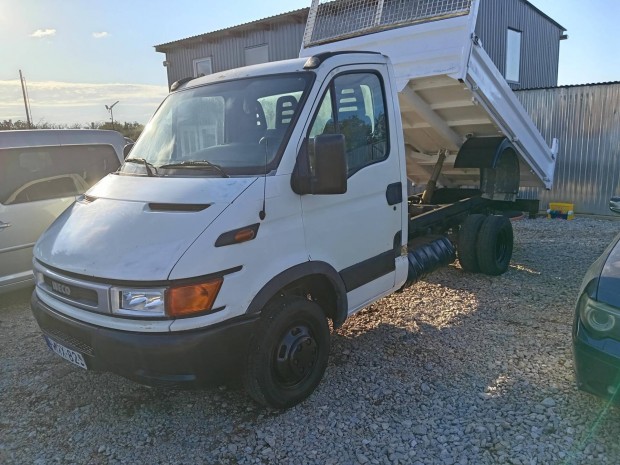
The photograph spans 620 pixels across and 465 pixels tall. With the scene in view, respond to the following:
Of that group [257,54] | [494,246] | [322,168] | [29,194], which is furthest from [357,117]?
[257,54]

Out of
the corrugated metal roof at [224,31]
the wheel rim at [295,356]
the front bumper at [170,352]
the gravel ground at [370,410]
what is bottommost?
the gravel ground at [370,410]

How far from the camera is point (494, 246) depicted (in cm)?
583

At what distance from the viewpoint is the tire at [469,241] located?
581cm

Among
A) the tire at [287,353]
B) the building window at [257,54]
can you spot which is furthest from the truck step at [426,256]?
the building window at [257,54]

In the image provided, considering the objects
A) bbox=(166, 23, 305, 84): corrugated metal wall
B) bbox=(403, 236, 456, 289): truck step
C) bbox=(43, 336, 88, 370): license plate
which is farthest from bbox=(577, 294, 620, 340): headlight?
bbox=(166, 23, 305, 84): corrugated metal wall

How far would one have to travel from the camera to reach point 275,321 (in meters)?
2.97

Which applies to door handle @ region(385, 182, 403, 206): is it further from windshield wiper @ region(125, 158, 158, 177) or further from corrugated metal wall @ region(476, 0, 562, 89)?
corrugated metal wall @ region(476, 0, 562, 89)

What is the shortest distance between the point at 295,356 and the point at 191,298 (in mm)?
931

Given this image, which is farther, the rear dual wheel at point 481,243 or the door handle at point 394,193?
the rear dual wheel at point 481,243

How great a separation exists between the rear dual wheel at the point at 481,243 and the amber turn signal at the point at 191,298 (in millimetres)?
4032

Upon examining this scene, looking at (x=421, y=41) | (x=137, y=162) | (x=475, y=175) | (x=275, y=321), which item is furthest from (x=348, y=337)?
(x=475, y=175)

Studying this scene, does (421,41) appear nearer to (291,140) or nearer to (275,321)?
(291,140)

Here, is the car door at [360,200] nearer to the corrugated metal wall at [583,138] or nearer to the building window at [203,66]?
the corrugated metal wall at [583,138]

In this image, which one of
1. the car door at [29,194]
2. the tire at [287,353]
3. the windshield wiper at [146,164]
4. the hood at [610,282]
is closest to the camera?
the hood at [610,282]
